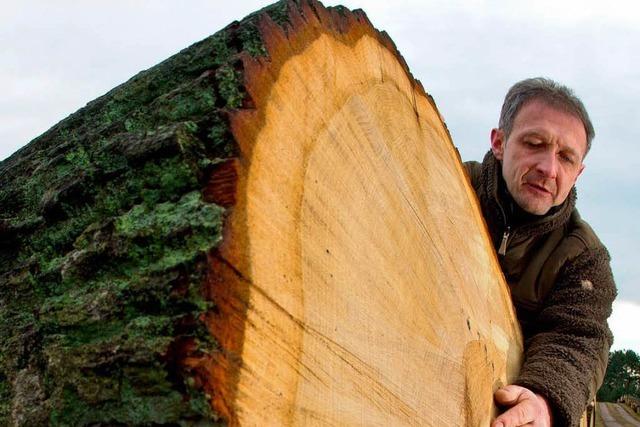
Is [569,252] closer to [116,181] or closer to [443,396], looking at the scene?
[443,396]

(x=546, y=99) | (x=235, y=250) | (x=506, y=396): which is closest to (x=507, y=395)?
(x=506, y=396)

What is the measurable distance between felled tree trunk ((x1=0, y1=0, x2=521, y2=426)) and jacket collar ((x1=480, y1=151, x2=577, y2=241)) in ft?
2.84

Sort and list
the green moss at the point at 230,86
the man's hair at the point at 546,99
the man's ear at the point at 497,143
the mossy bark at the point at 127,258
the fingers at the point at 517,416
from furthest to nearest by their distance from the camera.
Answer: the man's ear at the point at 497,143 < the man's hair at the point at 546,99 < the fingers at the point at 517,416 < the green moss at the point at 230,86 < the mossy bark at the point at 127,258

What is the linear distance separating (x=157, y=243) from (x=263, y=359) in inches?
8.6

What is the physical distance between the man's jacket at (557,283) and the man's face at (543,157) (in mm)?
68

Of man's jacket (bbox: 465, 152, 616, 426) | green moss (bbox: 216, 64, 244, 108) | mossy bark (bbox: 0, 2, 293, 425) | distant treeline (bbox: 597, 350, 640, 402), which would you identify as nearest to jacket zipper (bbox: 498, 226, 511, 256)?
man's jacket (bbox: 465, 152, 616, 426)

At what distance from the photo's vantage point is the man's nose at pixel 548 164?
229 centimetres

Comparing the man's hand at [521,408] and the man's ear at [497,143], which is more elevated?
the man's ear at [497,143]

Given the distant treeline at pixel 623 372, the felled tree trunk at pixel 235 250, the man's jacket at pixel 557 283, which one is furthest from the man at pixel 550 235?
the distant treeline at pixel 623 372

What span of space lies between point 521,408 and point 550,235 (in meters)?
0.74

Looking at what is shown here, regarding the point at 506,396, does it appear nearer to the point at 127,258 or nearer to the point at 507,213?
the point at 507,213

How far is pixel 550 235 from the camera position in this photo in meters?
2.44

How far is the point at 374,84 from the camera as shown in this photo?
4.91ft

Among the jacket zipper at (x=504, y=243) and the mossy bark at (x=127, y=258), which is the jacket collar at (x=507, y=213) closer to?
the jacket zipper at (x=504, y=243)
